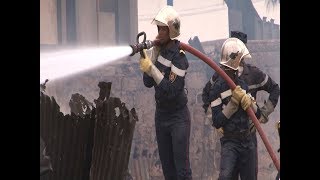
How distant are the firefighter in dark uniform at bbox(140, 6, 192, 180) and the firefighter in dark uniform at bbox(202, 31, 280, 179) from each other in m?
0.35

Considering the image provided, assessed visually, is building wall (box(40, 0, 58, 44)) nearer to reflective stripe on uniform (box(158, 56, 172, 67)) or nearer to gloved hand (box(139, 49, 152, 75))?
gloved hand (box(139, 49, 152, 75))

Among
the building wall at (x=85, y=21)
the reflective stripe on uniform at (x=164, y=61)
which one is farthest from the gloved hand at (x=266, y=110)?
the building wall at (x=85, y=21)

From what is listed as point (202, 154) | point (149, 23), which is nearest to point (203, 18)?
point (149, 23)

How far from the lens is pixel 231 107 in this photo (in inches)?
575

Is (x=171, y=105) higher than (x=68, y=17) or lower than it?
lower

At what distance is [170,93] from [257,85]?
1029mm

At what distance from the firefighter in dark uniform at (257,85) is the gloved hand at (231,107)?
27 centimetres

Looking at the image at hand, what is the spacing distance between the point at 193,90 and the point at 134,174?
4.05 ft

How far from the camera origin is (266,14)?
14930 mm

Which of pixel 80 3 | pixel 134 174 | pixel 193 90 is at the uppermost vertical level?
pixel 80 3

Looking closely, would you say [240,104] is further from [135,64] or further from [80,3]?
[80,3]

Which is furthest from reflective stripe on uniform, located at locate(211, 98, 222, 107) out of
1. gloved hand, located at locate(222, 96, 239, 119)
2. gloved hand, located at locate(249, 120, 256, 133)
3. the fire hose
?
gloved hand, located at locate(249, 120, 256, 133)

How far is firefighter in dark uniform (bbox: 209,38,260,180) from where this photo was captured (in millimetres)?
14633

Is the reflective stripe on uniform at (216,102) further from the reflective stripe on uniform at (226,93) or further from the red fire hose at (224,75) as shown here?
the red fire hose at (224,75)
